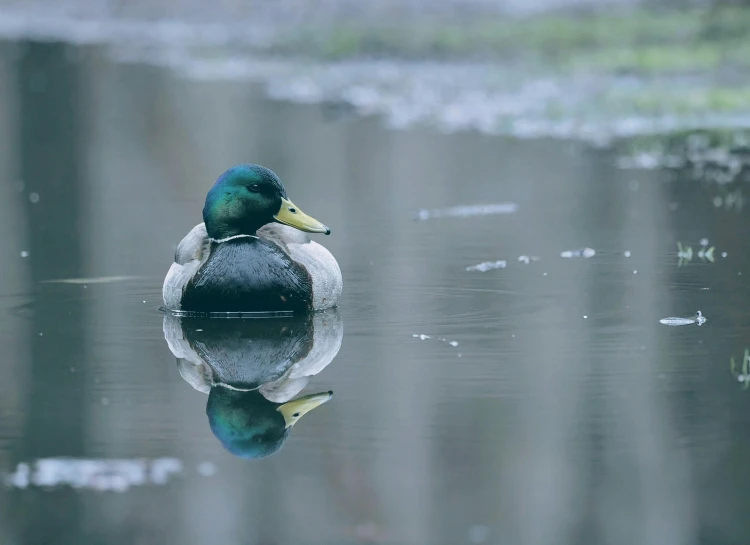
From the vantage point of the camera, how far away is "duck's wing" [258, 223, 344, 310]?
9.05 m

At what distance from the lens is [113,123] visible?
21.4 metres

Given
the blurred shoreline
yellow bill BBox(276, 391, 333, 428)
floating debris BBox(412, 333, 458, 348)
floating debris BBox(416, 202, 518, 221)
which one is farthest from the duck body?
the blurred shoreline

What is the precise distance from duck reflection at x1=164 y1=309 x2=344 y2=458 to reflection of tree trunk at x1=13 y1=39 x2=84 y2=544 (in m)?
0.55

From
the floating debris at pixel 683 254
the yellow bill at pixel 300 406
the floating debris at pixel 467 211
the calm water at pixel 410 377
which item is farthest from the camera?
the floating debris at pixel 467 211

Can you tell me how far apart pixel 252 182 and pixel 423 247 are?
239 cm

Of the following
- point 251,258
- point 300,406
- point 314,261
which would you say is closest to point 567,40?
point 314,261

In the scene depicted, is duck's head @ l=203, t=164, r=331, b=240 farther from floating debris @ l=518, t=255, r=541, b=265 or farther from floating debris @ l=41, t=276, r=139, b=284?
floating debris @ l=518, t=255, r=541, b=265

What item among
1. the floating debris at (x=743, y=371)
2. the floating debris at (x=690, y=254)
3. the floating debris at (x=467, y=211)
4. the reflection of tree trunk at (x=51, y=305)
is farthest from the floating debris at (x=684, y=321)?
the floating debris at (x=467, y=211)

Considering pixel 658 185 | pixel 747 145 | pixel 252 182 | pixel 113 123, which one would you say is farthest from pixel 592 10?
pixel 252 182

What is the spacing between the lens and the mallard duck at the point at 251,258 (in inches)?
352

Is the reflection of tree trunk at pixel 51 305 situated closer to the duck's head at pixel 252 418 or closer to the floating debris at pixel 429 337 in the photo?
the duck's head at pixel 252 418

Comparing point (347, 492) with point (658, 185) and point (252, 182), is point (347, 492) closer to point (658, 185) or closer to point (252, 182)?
point (252, 182)

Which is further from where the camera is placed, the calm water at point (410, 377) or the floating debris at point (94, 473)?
the floating debris at point (94, 473)

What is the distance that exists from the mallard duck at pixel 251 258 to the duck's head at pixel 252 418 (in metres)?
1.66
